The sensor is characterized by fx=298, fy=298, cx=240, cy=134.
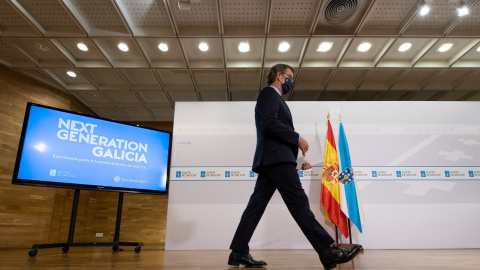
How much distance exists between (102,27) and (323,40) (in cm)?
303

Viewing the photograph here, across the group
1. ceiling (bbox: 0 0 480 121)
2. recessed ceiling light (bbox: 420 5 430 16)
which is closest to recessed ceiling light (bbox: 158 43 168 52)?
ceiling (bbox: 0 0 480 121)

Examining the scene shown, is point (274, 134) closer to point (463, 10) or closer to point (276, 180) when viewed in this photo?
point (276, 180)

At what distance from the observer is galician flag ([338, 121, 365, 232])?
3.36 m

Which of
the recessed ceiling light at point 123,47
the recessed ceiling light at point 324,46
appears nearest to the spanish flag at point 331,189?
the recessed ceiling light at point 324,46

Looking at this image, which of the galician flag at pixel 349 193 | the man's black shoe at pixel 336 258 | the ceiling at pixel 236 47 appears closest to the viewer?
the man's black shoe at pixel 336 258

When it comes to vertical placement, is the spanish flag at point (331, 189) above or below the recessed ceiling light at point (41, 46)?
below

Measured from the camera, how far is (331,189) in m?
3.49

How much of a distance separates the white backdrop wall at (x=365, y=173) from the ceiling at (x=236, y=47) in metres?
0.96

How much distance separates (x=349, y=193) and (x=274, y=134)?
2015mm

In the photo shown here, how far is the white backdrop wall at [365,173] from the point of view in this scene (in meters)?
A: 3.57

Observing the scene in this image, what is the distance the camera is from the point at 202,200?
12.2 feet

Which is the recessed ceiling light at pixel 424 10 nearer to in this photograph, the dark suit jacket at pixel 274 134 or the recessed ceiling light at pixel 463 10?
the recessed ceiling light at pixel 463 10

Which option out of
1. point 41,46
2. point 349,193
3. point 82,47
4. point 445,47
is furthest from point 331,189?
point 41,46

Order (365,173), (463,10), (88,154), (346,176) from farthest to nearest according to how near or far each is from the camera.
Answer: (365,173) → (346,176) → (463,10) → (88,154)
